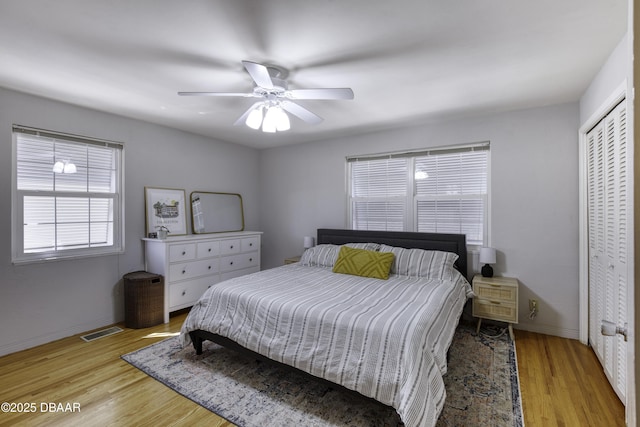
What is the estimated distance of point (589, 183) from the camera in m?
2.83

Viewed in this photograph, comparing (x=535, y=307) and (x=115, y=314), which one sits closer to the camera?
(x=535, y=307)

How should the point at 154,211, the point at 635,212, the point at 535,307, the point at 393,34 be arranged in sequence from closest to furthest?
the point at 635,212 → the point at 393,34 → the point at 535,307 → the point at 154,211

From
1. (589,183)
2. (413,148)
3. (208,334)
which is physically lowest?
(208,334)

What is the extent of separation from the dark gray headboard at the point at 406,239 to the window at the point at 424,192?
0.53 ft

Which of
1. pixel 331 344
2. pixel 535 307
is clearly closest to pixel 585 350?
pixel 535 307

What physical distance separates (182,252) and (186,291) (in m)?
0.50

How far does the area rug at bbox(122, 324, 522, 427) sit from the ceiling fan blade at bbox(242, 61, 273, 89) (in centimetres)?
204

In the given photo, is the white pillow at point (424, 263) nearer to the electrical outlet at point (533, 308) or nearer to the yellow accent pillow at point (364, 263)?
the yellow accent pillow at point (364, 263)

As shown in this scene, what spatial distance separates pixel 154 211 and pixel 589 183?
4.73 metres

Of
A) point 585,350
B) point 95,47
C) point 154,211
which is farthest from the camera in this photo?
point 154,211

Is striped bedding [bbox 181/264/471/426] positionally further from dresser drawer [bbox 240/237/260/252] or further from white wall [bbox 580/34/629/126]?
white wall [bbox 580/34/629/126]

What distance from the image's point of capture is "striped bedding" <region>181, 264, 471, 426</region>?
1.72 metres

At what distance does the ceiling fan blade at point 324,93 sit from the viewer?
7.06 feet

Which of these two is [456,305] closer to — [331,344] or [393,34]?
[331,344]
